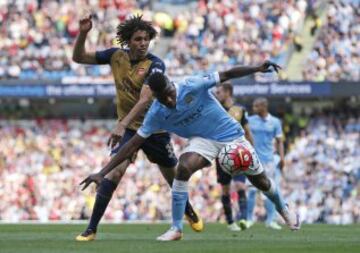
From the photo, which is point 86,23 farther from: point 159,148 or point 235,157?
point 235,157

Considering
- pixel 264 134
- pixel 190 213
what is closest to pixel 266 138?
pixel 264 134

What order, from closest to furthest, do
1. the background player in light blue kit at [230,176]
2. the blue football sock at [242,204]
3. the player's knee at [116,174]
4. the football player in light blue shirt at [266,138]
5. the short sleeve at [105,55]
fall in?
the player's knee at [116,174], the short sleeve at [105,55], the background player in light blue kit at [230,176], the blue football sock at [242,204], the football player in light blue shirt at [266,138]

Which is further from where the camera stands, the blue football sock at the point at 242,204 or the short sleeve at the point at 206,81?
the blue football sock at the point at 242,204

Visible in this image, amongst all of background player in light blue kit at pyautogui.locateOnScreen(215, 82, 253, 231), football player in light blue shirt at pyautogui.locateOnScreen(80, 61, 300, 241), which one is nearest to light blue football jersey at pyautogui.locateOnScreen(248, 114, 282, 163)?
background player in light blue kit at pyautogui.locateOnScreen(215, 82, 253, 231)

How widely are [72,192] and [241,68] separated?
19.6 metres

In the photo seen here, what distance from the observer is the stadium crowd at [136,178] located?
31.6m

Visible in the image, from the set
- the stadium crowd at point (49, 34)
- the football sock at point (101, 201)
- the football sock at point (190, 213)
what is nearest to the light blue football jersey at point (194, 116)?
the football sock at point (101, 201)

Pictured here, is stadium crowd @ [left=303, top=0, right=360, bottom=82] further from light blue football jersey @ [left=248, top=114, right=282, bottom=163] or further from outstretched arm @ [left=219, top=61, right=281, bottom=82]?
outstretched arm @ [left=219, top=61, right=281, bottom=82]

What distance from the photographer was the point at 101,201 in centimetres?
1431

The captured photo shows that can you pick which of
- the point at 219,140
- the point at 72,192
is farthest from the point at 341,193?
the point at 219,140

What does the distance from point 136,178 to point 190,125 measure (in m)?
19.0

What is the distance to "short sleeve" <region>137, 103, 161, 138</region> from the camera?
1363 centimetres

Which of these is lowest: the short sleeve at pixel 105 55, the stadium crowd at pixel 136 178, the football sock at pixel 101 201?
the stadium crowd at pixel 136 178

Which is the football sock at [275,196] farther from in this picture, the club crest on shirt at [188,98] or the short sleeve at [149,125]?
the short sleeve at [149,125]
